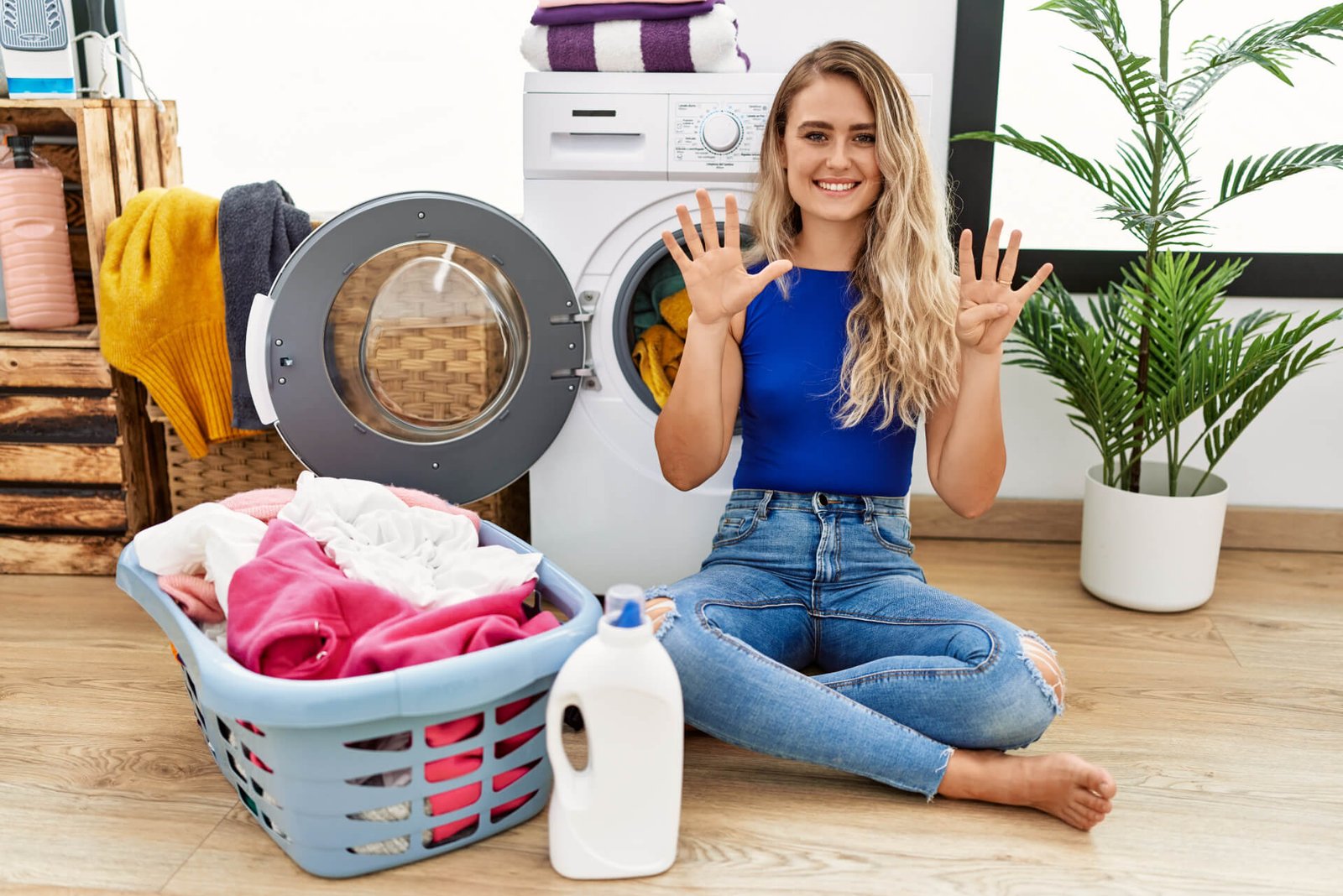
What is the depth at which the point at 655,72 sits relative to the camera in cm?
166

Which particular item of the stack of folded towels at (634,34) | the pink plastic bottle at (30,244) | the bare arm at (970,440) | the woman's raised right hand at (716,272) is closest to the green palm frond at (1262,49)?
the bare arm at (970,440)

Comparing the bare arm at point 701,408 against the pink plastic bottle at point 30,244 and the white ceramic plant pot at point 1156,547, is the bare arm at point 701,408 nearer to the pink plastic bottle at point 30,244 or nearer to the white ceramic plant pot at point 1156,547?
the white ceramic plant pot at point 1156,547

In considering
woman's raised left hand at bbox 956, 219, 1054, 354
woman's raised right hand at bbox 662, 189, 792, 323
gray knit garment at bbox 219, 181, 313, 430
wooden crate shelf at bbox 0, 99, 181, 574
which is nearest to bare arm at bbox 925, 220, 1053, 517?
woman's raised left hand at bbox 956, 219, 1054, 354

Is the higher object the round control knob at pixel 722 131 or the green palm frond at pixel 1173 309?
the round control knob at pixel 722 131

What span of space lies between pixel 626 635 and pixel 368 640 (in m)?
0.29

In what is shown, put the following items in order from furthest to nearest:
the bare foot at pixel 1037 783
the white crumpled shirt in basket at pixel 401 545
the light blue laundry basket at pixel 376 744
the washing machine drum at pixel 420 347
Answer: the washing machine drum at pixel 420 347, the white crumpled shirt in basket at pixel 401 545, the bare foot at pixel 1037 783, the light blue laundry basket at pixel 376 744

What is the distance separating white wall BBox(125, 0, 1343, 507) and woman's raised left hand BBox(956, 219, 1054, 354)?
88cm

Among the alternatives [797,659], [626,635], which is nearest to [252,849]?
[626,635]

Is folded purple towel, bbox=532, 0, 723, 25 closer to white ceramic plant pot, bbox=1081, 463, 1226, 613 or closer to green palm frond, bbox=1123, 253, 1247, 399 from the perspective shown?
green palm frond, bbox=1123, 253, 1247, 399

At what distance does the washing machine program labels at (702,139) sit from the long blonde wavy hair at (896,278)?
13cm

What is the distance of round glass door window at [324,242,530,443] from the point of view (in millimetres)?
1615

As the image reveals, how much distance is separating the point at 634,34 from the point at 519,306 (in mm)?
451

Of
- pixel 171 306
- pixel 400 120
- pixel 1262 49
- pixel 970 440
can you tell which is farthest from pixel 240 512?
pixel 1262 49

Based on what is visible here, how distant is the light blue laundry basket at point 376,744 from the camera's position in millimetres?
1049
